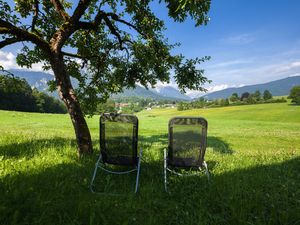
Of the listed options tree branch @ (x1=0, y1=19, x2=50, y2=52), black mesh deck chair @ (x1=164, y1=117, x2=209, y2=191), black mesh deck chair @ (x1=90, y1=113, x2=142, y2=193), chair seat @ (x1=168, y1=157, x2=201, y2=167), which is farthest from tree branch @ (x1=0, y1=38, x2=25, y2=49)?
chair seat @ (x1=168, y1=157, x2=201, y2=167)

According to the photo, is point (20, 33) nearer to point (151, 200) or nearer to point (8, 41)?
point (8, 41)

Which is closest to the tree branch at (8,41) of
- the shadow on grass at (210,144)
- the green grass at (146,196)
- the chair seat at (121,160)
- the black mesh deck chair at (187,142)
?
the green grass at (146,196)

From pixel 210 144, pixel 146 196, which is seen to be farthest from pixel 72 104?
pixel 210 144

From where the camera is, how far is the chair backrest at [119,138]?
5.40 meters

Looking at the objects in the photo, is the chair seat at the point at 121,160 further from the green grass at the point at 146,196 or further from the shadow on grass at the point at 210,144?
the shadow on grass at the point at 210,144

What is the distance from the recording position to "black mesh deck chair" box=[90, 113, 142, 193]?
5.40 metres

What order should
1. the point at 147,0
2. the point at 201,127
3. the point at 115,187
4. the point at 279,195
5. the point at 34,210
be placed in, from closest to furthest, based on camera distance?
the point at 34,210 → the point at 279,195 → the point at 115,187 → the point at 201,127 → the point at 147,0

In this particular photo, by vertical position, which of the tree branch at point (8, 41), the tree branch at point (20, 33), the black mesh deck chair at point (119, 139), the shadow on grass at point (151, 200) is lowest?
the shadow on grass at point (151, 200)

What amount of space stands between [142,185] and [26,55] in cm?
783

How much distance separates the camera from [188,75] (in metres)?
9.41

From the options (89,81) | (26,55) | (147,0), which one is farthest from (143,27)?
(26,55)

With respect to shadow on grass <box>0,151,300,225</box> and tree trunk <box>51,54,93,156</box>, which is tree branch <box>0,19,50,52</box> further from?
shadow on grass <box>0,151,300,225</box>

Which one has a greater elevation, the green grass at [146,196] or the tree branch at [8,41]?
the tree branch at [8,41]

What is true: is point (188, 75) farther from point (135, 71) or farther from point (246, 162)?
point (246, 162)
